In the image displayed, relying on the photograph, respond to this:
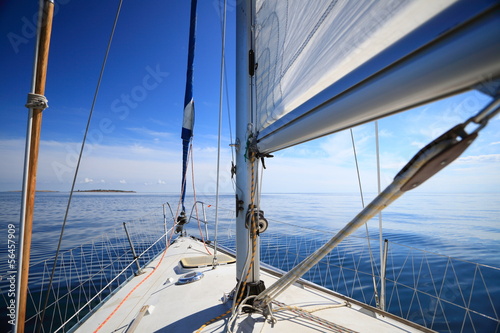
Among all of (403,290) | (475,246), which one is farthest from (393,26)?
(475,246)

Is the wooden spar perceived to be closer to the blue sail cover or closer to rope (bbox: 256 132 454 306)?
rope (bbox: 256 132 454 306)

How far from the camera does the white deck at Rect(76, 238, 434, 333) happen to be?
205cm

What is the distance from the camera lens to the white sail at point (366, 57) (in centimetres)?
46

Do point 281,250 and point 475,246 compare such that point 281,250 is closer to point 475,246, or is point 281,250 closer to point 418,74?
point 418,74

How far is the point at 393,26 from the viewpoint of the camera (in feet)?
2.58

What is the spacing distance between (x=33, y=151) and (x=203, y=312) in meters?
2.29

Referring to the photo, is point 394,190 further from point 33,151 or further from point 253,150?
point 33,151

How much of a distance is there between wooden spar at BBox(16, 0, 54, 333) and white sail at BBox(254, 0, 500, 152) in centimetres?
167

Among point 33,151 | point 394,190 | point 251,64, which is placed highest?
point 251,64

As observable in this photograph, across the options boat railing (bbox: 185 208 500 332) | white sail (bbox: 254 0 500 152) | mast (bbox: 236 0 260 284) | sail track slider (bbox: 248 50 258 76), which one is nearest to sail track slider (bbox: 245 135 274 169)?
mast (bbox: 236 0 260 284)

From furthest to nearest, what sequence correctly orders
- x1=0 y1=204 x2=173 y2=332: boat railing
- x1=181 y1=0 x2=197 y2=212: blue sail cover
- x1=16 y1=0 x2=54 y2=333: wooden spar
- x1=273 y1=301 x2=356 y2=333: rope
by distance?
x1=181 y1=0 x2=197 y2=212: blue sail cover < x1=0 y1=204 x2=173 y2=332: boat railing < x1=273 y1=301 x2=356 y2=333: rope < x1=16 y1=0 x2=54 y2=333: wooden spar

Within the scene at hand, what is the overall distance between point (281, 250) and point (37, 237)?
14.1 metres

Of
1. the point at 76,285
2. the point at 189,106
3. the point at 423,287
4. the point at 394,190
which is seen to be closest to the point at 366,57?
the point at 394,190

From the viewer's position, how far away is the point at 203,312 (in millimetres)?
2363
